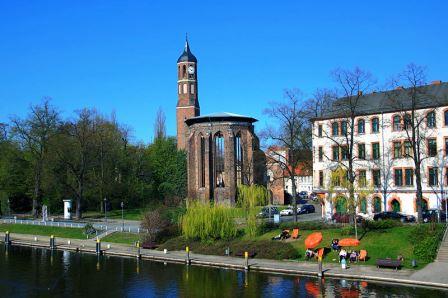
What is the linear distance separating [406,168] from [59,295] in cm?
3438

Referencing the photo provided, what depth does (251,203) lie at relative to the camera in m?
44.4

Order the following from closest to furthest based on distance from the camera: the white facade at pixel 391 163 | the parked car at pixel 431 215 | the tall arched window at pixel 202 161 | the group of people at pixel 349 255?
the group of people at pixel 349 255
the parked car at pixel 431 215
the white facade at pixel 391 163
the tall arched window at pixel 202 161

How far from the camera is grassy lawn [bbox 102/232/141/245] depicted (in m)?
50.8

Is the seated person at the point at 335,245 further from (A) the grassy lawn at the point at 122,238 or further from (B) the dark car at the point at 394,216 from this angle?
(A) the grassy lawn at the point at 122,238

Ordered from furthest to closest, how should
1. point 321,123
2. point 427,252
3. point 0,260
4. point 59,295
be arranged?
point 321,123 → point 0,260 → point 427,252 → point 59,295

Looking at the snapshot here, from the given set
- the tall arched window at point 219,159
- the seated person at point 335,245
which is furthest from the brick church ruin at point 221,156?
the seated person at point 335,245

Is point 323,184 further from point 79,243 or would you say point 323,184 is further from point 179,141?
point 179,141

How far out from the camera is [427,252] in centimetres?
3362

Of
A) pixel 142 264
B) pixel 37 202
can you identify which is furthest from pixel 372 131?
pixel 37 202

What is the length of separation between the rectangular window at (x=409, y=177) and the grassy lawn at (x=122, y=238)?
1033 inches

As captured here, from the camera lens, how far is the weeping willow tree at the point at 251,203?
44.1 m

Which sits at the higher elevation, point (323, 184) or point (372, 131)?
point (372, 131)

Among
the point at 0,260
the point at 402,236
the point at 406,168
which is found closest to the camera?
→ the point at 402,236

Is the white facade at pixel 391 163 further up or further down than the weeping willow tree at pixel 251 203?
further up
